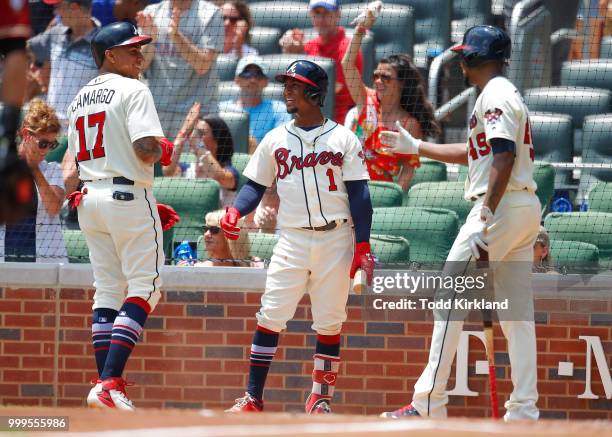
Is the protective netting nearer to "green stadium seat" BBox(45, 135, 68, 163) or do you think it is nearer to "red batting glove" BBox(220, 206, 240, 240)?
"green stadium seat" BBox(45, 135, 68, 163)

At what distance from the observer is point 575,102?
759 centimetres

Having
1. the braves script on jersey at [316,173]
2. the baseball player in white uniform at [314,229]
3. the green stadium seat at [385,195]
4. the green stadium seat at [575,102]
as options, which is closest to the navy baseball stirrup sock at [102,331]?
the baseball player in white uniform at [314,229]

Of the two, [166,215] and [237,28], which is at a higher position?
[237,28]

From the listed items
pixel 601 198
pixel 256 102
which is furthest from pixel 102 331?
pixel 601 198

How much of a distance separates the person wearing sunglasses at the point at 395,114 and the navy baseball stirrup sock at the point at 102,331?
2213 mm

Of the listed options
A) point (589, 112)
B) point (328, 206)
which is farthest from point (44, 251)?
point (589, 112)

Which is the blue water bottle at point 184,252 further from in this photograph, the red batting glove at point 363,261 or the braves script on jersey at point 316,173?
the red batting glove at point 363,261

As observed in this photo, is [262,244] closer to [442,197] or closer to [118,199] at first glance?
[442,197]

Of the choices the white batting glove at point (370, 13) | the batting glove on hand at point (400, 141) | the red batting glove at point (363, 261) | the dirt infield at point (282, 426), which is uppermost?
the white batting glove at point (370, 13)

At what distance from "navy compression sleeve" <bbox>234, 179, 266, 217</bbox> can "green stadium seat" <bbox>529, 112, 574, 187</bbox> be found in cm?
238

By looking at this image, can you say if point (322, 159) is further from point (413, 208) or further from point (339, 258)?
point (413, 208)

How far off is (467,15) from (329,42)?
1.38m

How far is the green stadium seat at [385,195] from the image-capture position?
6500 mm

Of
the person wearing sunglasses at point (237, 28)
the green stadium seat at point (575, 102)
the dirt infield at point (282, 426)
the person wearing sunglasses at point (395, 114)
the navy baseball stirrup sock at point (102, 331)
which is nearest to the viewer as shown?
the dirt infield at point (282, 426)
